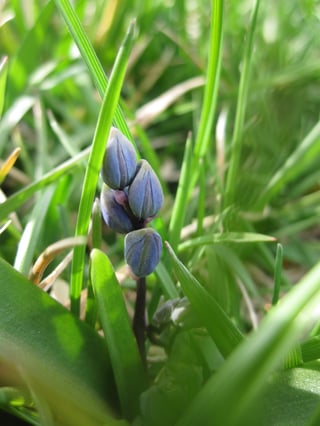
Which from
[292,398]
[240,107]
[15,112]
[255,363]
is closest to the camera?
[255,363]

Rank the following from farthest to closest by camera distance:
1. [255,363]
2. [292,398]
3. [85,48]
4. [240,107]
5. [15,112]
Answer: [15,112] → [240,107] → [85,48] → [292,398] → [255,363]

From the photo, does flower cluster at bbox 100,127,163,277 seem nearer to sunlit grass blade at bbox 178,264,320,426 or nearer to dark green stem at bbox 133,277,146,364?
dark green stem at bbox 133,277,146,364

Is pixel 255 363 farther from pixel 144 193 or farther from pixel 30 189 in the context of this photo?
pixel 30 189

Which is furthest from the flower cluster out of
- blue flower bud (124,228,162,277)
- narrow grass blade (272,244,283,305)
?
narrow grass blade (272,244,283,305)

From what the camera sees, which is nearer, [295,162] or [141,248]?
[141,248]

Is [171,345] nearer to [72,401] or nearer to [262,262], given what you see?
[72,401]

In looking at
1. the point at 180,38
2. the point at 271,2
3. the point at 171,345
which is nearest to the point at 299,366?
the point at 171,345

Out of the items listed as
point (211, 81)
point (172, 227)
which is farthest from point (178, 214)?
point (211, 81)

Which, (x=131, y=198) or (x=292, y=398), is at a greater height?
(x=131, y=198)
